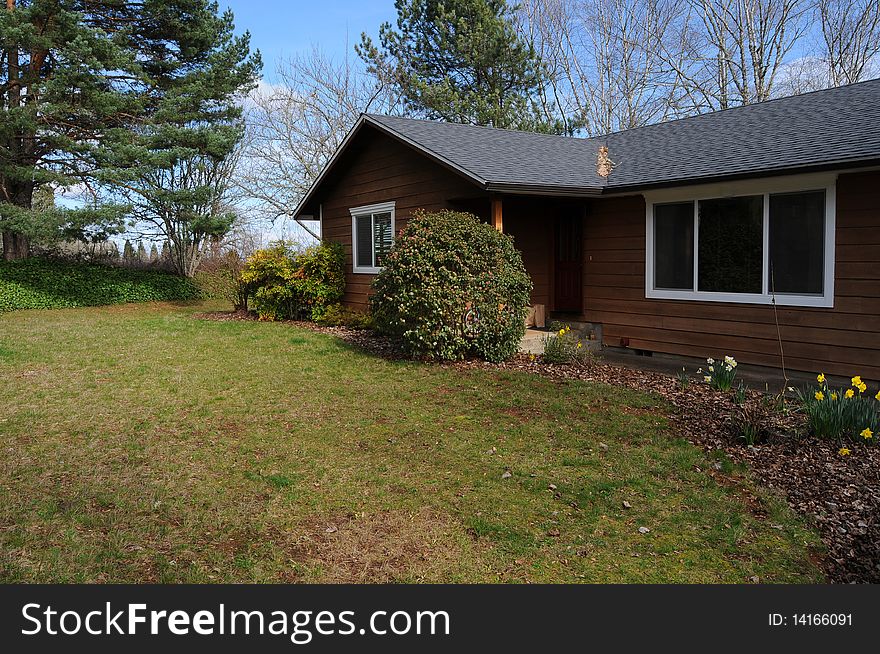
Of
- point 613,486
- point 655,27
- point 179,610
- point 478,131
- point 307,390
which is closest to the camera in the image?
point 179,610

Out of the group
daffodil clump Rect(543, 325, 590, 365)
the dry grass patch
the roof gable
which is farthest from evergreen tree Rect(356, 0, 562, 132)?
the dry grass patch

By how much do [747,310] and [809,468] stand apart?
4.23 metres

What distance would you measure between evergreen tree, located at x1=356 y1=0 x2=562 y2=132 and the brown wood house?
→ 10483mm

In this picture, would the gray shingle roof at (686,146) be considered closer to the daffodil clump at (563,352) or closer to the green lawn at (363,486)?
the daffodil clump at (563,352)

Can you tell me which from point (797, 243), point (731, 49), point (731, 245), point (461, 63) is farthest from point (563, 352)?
point (731, 49)

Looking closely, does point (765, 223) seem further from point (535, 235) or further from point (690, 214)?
point (535, 235)

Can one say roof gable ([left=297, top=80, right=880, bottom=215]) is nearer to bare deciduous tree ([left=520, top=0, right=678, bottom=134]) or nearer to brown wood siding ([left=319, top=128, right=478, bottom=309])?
brown wood siding ([left=319, top=128, right=478, bottom=309])

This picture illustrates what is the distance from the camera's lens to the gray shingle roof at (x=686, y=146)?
8.29 m

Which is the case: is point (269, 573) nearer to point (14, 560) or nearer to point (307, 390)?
point (14, 560)

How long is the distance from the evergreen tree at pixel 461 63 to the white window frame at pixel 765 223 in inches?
580

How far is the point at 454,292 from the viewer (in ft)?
29.5

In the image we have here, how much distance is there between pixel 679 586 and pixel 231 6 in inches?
876

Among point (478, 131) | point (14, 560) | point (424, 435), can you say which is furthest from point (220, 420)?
point (478, 131)

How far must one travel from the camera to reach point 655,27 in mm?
25859
